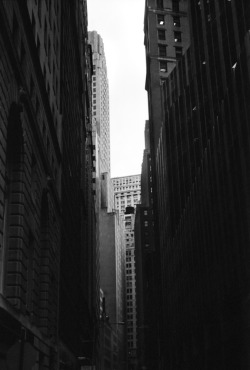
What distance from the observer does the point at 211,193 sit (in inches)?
2122

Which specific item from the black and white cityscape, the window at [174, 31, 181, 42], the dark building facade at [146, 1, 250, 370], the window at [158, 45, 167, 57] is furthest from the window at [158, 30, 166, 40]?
the dark building facade at [146, 1, 250, 370]

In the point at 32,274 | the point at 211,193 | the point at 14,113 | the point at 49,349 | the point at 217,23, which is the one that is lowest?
the point at 49,349

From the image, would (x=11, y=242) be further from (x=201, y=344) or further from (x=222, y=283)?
(x=201, y=344)

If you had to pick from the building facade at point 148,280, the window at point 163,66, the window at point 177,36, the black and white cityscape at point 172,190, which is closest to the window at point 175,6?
the window at point 177,36

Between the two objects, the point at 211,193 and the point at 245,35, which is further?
the point at 211,193

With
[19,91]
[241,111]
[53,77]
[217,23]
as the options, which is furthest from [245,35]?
[19,91]

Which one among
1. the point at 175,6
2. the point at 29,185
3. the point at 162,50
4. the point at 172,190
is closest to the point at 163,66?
the point at 162,50

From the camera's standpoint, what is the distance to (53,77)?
4325 cm

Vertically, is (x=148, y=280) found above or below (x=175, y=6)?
below

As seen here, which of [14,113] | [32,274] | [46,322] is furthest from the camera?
[46,322]

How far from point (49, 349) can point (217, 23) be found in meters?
33.8

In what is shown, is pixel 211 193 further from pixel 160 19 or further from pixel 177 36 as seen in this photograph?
pixel 160 19

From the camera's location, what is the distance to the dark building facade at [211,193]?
43531 millimetres

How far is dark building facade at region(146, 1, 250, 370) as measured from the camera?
143 ft
